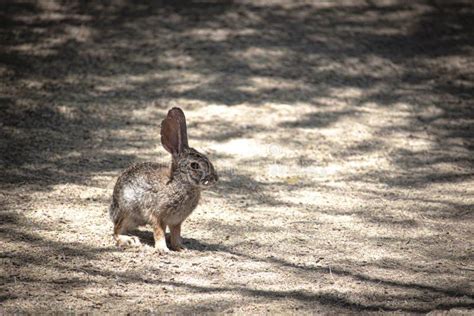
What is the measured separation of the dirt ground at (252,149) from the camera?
4371mm

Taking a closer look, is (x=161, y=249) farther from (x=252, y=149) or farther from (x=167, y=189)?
(x=252, y=149)

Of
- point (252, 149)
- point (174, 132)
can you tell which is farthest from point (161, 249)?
point (252, 149)

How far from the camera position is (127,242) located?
497cm

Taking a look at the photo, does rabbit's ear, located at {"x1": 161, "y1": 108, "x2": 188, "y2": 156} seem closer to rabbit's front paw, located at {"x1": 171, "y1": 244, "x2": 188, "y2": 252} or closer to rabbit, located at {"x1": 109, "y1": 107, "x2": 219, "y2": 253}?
rabbit, located at {"x1": 109, "y1": 107, "x2": 219, "y2": 253}

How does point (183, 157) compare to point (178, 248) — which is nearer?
point (183, 157)

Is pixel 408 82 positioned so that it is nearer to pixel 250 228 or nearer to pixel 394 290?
pixel 250 228

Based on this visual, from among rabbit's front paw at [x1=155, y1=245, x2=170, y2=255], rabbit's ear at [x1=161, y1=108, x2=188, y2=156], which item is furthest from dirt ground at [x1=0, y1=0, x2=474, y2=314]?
rabbit's ear at [x1=161, y1=108, x2=188, y2=156]

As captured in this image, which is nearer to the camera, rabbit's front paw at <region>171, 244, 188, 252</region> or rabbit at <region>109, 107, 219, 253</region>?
rabbit at <region>109, 107, 219, 253</region>

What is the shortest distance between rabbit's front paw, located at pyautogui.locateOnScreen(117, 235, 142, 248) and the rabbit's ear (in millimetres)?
713

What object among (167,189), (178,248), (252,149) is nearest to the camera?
(167,189)

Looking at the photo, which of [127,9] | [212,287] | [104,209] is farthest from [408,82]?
[212,287]

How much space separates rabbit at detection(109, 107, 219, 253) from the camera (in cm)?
480

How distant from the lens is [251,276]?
4516 millimetres

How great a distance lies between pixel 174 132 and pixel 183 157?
19cm
